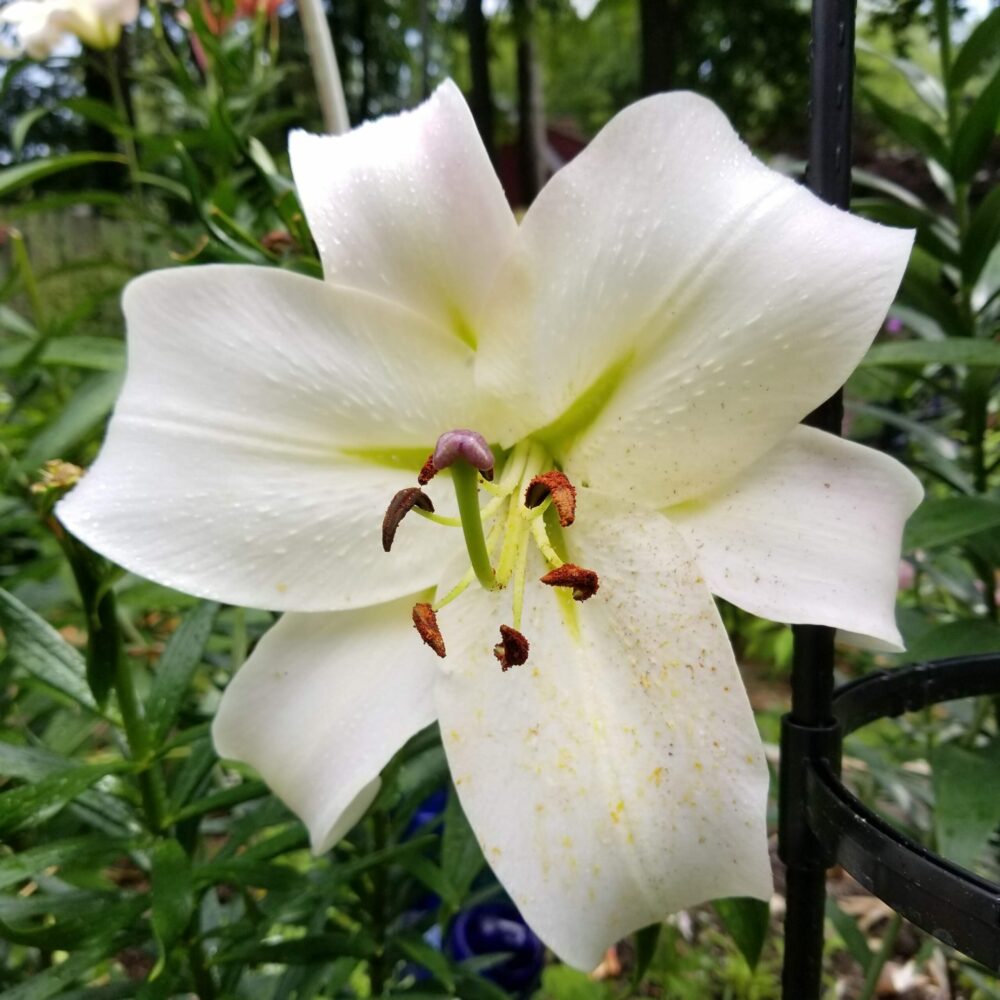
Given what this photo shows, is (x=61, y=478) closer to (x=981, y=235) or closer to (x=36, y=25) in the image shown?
(x=981, y=235)

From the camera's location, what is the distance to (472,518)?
0.30 m

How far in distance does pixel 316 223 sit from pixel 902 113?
0.41 metres

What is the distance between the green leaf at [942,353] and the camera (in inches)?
16.4

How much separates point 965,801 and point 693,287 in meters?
0.29

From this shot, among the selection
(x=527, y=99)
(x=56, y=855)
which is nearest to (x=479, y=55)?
(x=56, y=855)

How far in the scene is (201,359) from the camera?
12.5 inches

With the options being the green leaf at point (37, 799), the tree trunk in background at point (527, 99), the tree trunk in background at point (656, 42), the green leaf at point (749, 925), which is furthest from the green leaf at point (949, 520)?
the tree trunk in background at point (527, 99)

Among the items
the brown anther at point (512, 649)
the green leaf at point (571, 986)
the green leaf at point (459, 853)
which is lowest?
A: the green leaf at point (571, 986)

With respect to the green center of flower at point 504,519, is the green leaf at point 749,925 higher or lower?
lower

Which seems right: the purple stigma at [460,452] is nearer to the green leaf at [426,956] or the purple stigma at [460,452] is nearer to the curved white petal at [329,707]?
the curved white petal at [329,707]

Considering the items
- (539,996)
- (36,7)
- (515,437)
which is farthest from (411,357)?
(539,996)

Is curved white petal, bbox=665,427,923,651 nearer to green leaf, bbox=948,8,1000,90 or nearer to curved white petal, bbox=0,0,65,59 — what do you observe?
green leaf, bbox=948,8,1000,90

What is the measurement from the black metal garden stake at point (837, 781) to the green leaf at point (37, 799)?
288mm

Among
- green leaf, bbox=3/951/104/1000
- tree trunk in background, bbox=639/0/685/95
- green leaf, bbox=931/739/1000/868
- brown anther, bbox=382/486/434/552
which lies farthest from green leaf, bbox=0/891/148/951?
tree trunk in background, bbox=639/0/685/95
